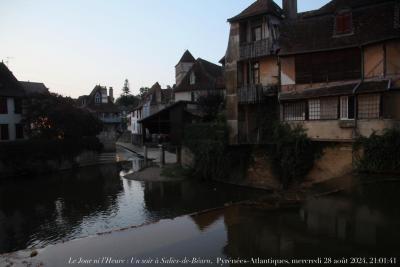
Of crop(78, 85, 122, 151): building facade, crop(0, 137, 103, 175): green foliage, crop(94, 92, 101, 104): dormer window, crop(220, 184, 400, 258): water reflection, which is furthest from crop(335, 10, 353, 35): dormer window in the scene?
crop(94, 92, 101, 104): dormer window

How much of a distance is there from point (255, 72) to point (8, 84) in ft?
95.5

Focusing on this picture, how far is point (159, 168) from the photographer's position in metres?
34.4

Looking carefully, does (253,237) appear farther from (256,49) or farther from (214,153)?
(256,49)

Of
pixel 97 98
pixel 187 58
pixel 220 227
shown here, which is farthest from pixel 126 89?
pixel 220 227

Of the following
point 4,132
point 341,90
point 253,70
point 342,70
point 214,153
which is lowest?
point 214,153

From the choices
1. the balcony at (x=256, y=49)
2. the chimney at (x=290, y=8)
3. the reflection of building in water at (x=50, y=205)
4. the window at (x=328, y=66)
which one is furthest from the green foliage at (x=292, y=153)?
the reflection of building in water at (x=50, y=205)

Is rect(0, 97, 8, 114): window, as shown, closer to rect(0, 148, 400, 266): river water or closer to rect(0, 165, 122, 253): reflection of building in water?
rect(0, 165, 122, 253): reflection of building in water

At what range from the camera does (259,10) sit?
87.2 ft

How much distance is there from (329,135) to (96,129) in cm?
3028

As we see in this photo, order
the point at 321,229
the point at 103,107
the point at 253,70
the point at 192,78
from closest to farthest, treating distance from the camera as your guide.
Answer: the point at 321,229 < the point at 253,70 < the point at 192,78 < the point at 103,107

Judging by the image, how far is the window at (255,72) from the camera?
27.5 meters

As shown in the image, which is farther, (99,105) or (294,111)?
(99,105)

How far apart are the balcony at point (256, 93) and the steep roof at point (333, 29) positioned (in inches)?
118

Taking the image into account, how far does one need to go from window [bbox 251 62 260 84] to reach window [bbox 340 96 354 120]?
7.83m
